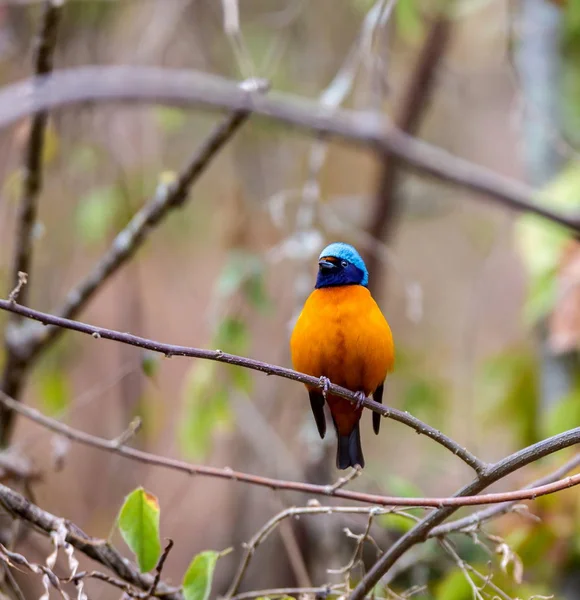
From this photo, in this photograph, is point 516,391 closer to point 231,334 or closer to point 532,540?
point 532,540

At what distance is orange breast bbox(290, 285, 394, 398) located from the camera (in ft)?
6.32

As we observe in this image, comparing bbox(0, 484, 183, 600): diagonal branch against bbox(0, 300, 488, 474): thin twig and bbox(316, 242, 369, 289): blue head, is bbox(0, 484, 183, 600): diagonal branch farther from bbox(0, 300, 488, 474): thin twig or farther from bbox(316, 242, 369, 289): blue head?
bbox(316, 242, 369, 289): blue head

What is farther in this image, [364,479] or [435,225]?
[435,225]

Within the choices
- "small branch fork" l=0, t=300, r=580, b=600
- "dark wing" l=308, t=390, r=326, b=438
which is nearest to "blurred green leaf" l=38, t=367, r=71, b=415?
"dark wing" l=308, t=390, r=326, b=438

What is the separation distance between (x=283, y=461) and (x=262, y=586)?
79cm

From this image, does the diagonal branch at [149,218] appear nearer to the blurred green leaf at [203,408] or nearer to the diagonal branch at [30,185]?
the diagonal branch at [30,185]

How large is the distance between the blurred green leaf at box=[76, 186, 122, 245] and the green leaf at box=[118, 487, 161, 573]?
7.84ft

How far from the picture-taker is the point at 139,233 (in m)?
2.50

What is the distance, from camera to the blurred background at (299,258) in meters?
2.95

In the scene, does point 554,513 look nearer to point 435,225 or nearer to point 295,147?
point 295,147

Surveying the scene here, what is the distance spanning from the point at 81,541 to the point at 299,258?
5.41 feet

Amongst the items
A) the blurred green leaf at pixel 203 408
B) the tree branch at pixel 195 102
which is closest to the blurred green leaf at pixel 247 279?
the blurred green leaf at pixel 203 408

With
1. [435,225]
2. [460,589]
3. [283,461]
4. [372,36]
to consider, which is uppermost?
[435,225]

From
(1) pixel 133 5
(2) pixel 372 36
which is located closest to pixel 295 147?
(1) pixel 133 5
